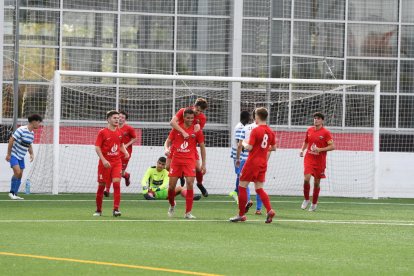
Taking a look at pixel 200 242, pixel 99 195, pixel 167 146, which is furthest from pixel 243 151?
pixel 200 242

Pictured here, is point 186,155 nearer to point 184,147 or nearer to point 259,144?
point 184,147

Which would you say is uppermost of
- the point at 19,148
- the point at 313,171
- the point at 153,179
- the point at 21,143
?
the point at 21,143

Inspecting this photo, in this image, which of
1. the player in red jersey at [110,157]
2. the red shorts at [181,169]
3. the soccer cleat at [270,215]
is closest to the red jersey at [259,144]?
the soccer cleat at [270,215]

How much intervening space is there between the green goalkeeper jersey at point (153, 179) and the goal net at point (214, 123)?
2.29 m

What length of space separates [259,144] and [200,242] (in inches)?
138

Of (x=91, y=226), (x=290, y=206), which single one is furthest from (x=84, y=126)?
(x=91, y=226)

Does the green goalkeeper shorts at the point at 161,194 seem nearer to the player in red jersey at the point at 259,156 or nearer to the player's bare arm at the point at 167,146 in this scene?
the player's bare arm at the point at 167,146

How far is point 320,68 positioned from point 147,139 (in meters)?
6.46

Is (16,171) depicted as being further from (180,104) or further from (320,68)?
(320,68)

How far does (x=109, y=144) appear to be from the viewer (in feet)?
58.4

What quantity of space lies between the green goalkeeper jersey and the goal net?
2.29m

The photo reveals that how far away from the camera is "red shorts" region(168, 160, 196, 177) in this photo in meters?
17.4

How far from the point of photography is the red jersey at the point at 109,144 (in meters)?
17.8

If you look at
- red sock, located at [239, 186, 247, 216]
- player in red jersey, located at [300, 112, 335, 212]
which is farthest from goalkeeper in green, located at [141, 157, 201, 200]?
red sock, located at [239, 186, 247, 216]
